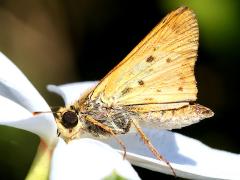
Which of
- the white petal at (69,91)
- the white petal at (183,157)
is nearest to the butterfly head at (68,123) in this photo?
the white petal at (183,157)

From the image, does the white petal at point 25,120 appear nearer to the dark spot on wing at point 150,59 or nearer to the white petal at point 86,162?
the white petal at point 86,162

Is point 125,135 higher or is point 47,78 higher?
point 47,78

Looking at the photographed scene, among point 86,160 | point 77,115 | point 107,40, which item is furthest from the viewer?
point 107,40

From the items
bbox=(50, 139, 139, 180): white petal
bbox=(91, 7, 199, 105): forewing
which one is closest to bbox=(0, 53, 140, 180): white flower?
bbox=(50, 139, 139, 180): white petal

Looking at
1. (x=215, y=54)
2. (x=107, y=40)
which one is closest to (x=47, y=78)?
(x=107, y=40)

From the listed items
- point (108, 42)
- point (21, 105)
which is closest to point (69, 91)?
point (21, 105)

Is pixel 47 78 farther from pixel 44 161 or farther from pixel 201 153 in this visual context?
pixel 44 161
